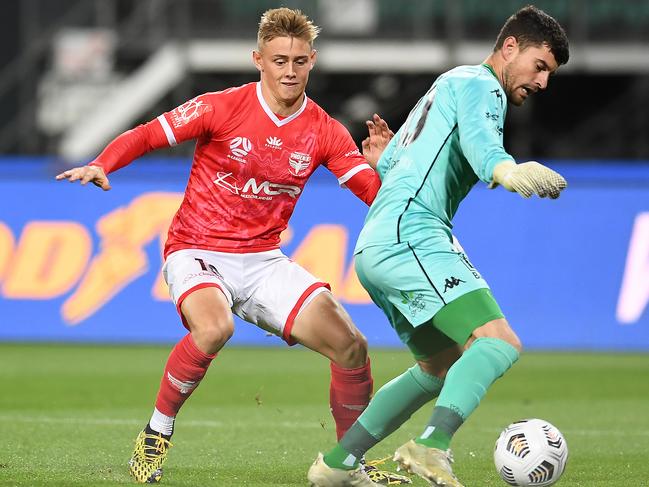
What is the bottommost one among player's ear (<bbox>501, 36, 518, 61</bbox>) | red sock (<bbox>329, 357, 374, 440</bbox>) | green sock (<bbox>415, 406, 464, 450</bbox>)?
red sock (<bbox>329, 357, 374, 440</bbox>)

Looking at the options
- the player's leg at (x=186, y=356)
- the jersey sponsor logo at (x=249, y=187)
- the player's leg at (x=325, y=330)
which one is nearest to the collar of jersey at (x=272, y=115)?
the jersey sponsor logo at (x=249, y=187)

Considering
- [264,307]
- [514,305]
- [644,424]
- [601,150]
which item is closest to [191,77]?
[601,150]

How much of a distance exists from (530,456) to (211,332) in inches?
61.9

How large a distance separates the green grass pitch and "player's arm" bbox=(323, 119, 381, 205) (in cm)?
124

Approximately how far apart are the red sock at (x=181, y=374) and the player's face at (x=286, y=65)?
126 centimetres

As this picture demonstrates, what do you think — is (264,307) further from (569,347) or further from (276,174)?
(569,347)

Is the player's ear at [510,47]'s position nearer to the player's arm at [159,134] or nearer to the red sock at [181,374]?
the player's arm at [159,134]

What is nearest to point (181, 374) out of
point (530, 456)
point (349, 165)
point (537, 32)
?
point (349, 165)

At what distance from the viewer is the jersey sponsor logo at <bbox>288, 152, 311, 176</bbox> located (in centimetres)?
630

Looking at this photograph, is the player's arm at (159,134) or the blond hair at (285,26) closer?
the player's arm at (159,134)

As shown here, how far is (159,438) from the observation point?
234 inches

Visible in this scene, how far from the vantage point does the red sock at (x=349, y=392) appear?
6.00 m

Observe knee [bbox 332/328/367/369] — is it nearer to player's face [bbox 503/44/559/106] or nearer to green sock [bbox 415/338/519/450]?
green sock [bbox 415/338/519/450]

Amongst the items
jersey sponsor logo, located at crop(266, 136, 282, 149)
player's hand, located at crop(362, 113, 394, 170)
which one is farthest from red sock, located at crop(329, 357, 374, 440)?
Answer: jersey sponsor logo, located at crop(266, 136, 282, 149)
